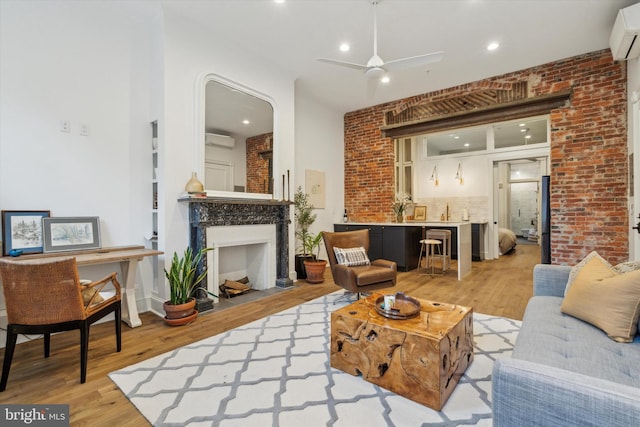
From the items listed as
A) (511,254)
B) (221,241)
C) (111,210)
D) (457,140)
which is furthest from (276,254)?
(511,254)

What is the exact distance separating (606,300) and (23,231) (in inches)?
169

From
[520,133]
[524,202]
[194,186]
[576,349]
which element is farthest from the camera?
[524,202]

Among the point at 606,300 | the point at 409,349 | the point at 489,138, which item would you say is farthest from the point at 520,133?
the point at 409,349

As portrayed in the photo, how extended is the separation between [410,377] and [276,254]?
2.95 metres

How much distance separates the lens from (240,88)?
3957 mm

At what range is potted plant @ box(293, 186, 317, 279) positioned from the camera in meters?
4.89

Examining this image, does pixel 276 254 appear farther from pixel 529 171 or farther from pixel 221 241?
pixel 529 171

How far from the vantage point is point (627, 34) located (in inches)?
119

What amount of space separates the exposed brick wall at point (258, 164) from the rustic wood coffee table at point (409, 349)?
8.05 feet

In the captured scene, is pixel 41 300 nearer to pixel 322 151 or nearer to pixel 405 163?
pixel 322 151

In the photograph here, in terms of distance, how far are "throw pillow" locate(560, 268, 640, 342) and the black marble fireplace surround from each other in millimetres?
3149

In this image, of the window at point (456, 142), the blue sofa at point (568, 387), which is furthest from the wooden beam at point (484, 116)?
the blue sofa at point (568, 387)

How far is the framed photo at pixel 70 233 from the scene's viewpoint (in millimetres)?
2705

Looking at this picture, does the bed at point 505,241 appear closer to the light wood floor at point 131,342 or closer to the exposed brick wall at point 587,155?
the light wood floor at point 131,342
